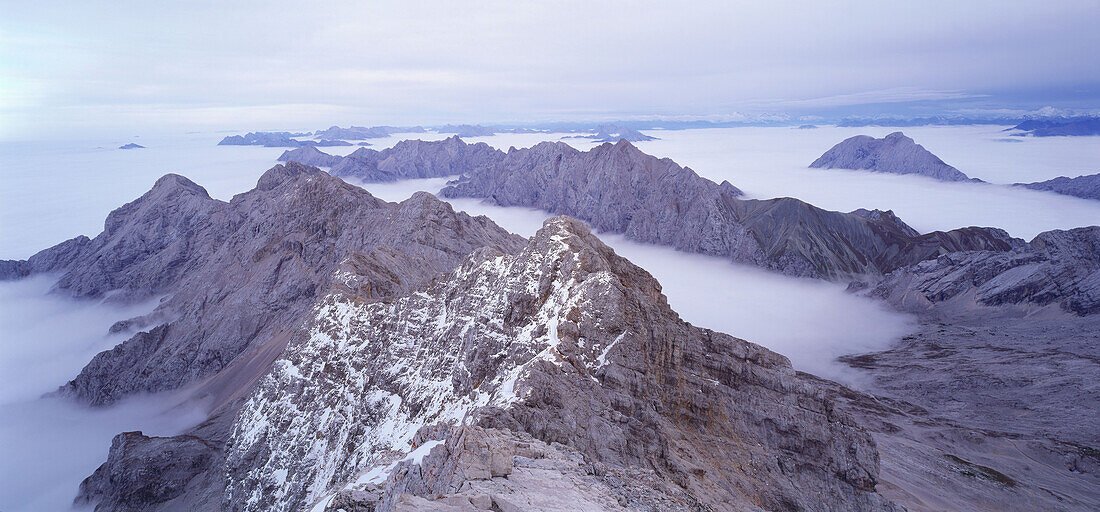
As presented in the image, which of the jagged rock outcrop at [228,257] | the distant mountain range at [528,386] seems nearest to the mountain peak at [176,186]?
the jagged rock outcrop at [228,257]

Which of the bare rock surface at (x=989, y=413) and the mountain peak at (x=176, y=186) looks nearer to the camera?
the bare rock surface at (x=989, y=413)

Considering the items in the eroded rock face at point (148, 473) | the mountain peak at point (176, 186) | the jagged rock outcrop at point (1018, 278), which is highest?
the mountain peak at point (176, 186)

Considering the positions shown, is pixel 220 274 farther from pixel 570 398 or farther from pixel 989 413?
pixel 989 413

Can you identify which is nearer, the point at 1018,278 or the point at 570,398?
the point at 570,398

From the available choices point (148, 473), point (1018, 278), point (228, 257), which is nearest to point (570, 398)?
point (148, 473)

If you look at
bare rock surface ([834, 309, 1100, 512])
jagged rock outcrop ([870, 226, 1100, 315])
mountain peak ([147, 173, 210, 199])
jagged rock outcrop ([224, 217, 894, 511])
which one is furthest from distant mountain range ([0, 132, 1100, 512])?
mountain peak ([147, 173, 210, 199])

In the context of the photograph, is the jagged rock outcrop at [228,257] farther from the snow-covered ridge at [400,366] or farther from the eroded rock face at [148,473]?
the snow-covered ridge at [400,366]
